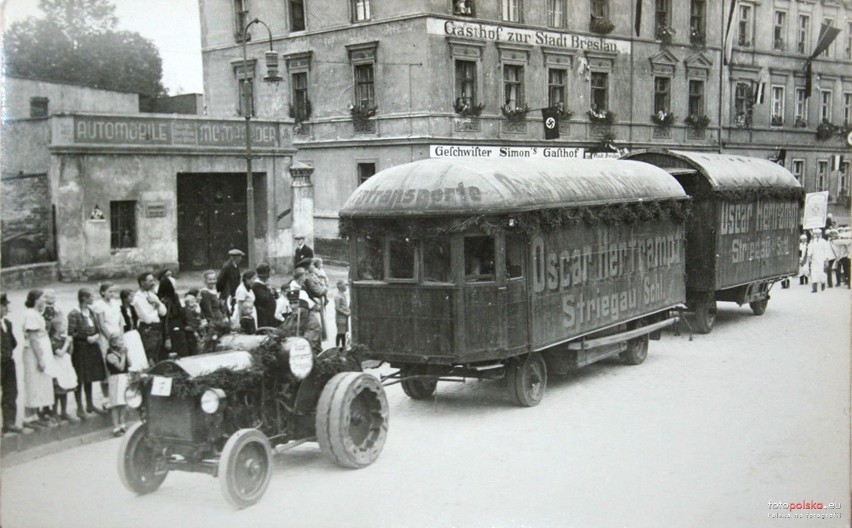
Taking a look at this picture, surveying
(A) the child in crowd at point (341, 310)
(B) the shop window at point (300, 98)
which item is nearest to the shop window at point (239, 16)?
(B) the shop window at point (300, 98)

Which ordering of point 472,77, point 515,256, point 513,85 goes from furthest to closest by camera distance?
point 513,85 < point 472,77 < point 515,256

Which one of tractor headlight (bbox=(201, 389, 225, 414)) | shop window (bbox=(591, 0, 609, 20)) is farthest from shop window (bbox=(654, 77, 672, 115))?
tractor headlight (bbox=(201, 389, 225, 414))

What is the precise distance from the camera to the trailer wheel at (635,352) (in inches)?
535

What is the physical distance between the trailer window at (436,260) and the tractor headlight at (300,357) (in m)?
2.59

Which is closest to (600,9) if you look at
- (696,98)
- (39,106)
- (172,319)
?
(696,98)

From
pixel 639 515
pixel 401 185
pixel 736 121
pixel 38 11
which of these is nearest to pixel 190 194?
pixel 401 185

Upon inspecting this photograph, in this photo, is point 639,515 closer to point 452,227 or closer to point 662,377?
point 452,227

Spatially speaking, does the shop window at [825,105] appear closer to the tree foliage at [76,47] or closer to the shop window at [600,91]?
the tree foliage at [76,47]

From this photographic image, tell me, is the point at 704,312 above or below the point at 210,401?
below

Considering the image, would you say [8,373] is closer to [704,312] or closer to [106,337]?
[106,337]

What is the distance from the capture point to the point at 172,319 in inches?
408

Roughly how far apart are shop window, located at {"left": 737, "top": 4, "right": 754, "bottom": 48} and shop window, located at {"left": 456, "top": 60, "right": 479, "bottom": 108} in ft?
23.9

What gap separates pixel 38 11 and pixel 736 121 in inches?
927

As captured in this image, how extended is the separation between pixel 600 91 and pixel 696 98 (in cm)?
455
